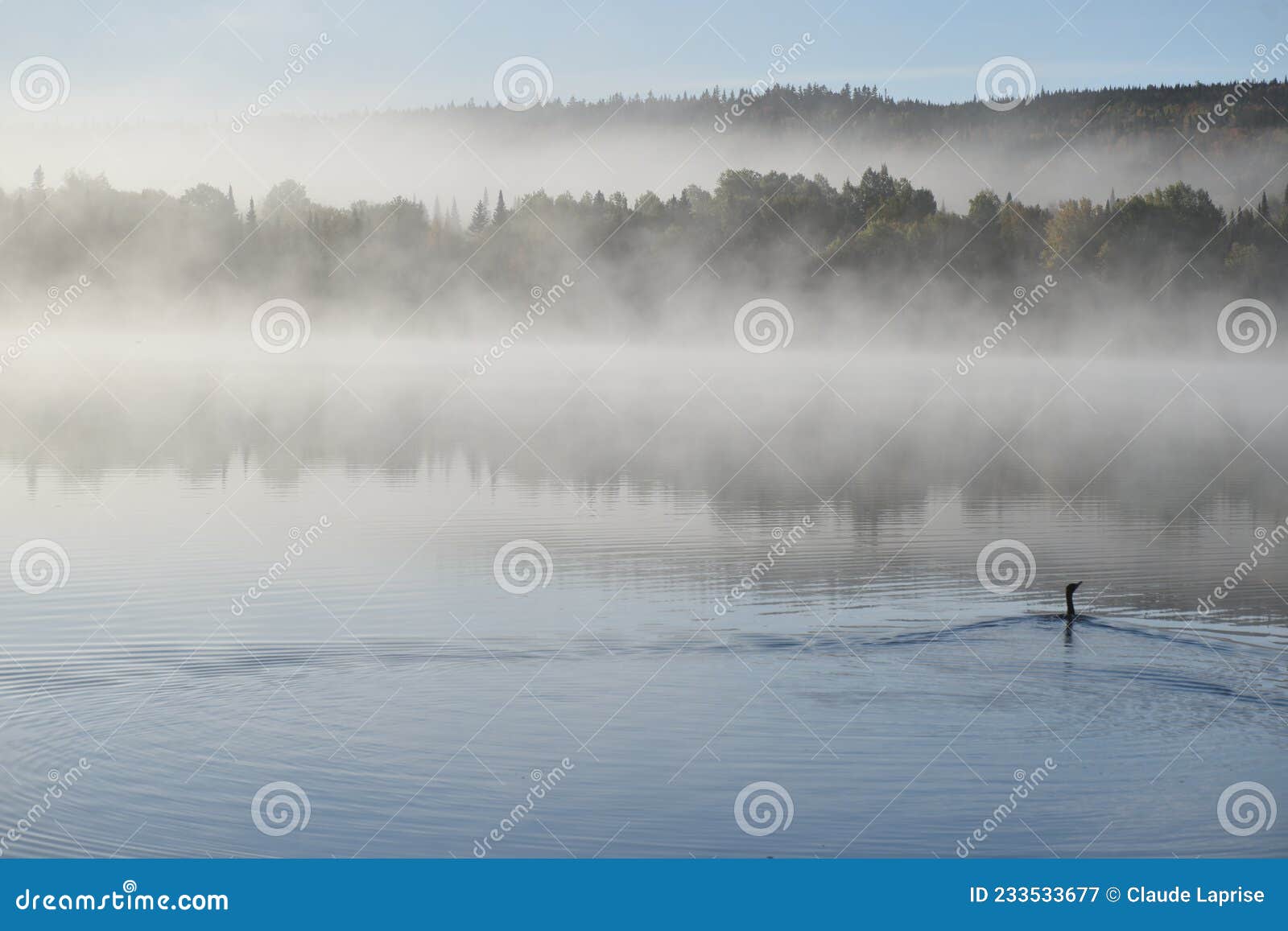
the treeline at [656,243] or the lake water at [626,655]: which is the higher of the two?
the treeline at [656,243]

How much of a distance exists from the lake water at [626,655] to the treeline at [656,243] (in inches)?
4262

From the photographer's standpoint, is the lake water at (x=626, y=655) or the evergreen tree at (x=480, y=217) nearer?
the lake water at (x=626, y=655)

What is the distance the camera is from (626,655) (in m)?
16.7

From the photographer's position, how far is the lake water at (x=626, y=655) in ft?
38.2

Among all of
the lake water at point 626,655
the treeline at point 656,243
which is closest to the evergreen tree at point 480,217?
the treeline at point 656,243

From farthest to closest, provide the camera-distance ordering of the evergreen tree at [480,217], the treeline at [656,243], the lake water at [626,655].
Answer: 1. the evergreen tree at [480,217]
2. the treeline at [656,243]
3. the lake water at [626,655]

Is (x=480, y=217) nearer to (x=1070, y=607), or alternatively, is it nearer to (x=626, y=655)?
(x=1070, y=607)

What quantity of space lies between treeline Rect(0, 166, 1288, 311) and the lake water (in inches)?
4262

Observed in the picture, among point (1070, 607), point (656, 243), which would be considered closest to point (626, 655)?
point (1070, 607)

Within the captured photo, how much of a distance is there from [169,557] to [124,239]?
14801 cm

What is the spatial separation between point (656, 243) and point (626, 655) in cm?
13857

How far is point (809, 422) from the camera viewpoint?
5531cm

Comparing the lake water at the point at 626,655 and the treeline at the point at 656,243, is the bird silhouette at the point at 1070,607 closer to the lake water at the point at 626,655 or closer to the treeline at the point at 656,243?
the lake water at the point at 626,655

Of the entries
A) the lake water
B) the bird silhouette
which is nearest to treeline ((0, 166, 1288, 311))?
the lake water
